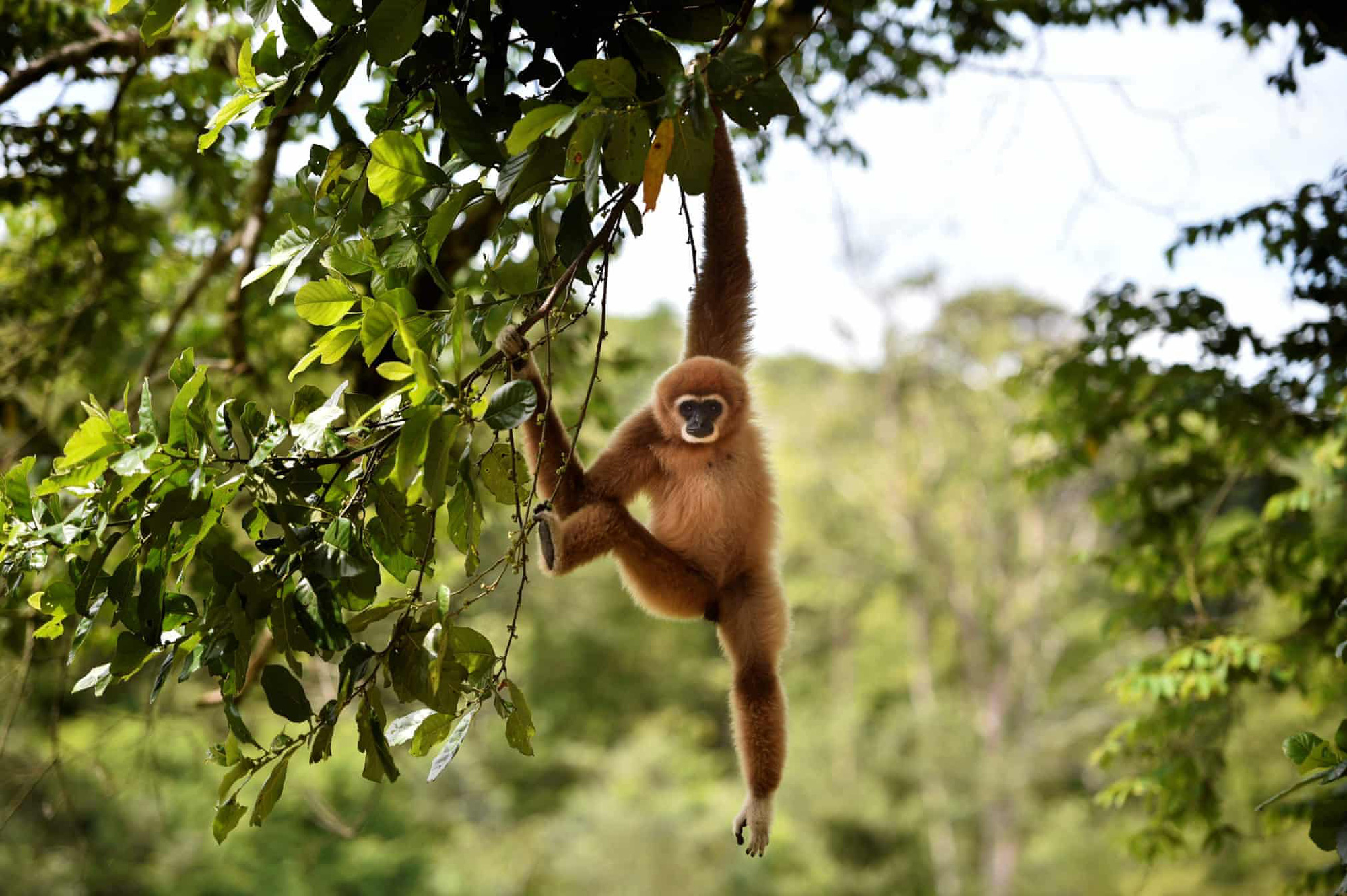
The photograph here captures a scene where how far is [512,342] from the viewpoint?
2252 mm

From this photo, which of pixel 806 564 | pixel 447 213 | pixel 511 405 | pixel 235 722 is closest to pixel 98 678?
pixel 235 722

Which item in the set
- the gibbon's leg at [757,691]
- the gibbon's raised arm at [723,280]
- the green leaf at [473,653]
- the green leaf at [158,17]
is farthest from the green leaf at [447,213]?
the gibbon's leg at [757,691]

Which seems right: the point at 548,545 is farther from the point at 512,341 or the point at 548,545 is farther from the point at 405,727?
the point at 405,727

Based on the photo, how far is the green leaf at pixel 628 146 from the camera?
1712 mm

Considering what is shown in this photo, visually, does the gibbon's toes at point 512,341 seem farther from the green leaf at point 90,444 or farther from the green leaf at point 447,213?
the green leaf at point 90,444

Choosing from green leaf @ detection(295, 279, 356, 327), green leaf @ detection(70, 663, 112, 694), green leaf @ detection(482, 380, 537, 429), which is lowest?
green leaf @ detection(70, 663, 112, 694)

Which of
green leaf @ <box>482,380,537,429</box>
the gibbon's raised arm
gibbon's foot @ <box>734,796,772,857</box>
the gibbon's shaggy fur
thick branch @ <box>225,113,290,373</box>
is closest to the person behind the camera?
green leaf @ <box>482,380,537,429</box>

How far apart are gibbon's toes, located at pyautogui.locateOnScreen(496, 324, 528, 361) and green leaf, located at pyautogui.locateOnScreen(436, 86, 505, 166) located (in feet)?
1.14

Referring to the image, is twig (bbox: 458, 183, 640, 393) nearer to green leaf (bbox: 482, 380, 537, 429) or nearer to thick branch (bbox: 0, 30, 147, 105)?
green leaf (bbox: 482, 380, 537, 429)

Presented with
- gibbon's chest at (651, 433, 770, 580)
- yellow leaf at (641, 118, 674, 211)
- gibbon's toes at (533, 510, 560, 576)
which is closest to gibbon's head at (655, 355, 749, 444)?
gibbon's chest at (651, 433, 770, 580)

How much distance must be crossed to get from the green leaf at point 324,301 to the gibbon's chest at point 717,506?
4.87 feet

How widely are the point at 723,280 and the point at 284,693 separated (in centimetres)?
193

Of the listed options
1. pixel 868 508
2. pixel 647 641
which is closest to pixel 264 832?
pixel 647 641

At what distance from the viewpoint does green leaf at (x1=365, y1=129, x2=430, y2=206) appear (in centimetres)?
189
